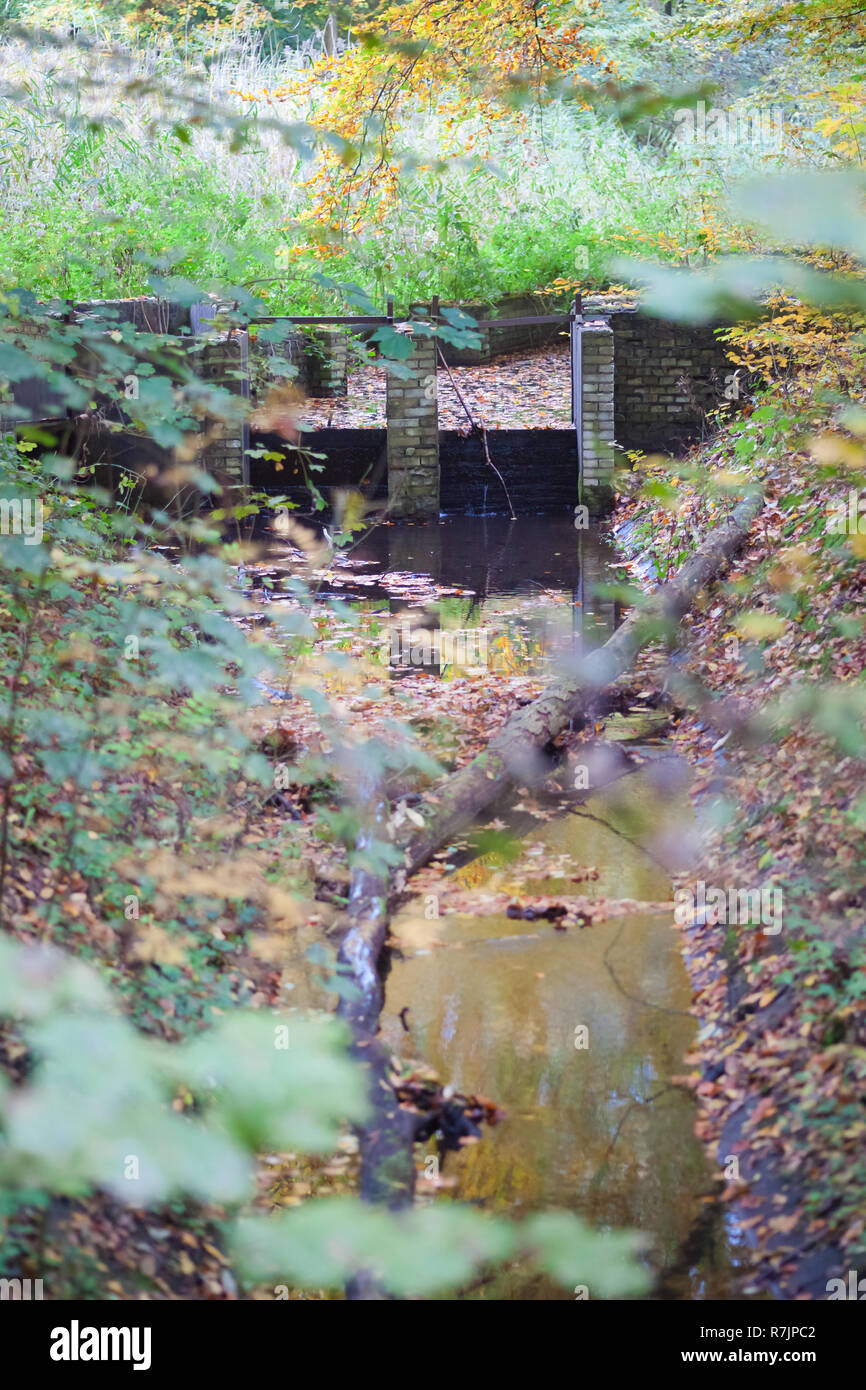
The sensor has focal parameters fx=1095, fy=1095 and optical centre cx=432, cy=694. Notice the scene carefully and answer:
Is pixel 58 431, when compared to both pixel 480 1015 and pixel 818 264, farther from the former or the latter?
pixel 480 1015

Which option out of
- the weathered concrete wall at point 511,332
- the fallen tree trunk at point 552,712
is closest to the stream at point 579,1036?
the fallen tree trunk at point 552,712

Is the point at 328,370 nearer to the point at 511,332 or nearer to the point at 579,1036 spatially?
the point at 511,332

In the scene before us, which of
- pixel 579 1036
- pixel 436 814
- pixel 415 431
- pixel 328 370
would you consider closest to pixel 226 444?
pixel 415 431

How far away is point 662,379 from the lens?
14125 mm

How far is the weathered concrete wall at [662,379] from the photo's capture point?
1390 cm

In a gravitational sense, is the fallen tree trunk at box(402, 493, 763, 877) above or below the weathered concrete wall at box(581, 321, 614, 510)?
below

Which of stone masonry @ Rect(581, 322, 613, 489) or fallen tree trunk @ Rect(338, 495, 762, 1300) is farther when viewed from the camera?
stone masonry @ Rect(581, 322, 613, 489)

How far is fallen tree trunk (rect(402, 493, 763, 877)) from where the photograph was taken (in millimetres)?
5605

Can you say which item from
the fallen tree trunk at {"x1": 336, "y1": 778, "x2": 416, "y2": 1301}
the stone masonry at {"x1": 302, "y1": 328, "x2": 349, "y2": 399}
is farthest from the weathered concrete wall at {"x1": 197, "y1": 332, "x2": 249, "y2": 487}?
the fallen tree trunk at {"x1": 336, "y1": 778, "x2": 416, "y2": 1301}

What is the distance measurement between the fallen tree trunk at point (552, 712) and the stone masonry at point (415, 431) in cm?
504

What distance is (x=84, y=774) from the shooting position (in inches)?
145

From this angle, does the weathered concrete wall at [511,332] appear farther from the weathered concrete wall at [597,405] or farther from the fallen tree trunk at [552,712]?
the fallen tree trunk at [552,712]

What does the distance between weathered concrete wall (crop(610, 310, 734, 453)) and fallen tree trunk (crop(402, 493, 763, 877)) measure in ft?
16.9

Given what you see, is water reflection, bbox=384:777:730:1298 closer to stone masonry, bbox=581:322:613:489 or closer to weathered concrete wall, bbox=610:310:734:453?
stone masonry, bbox=581:322:613:489
